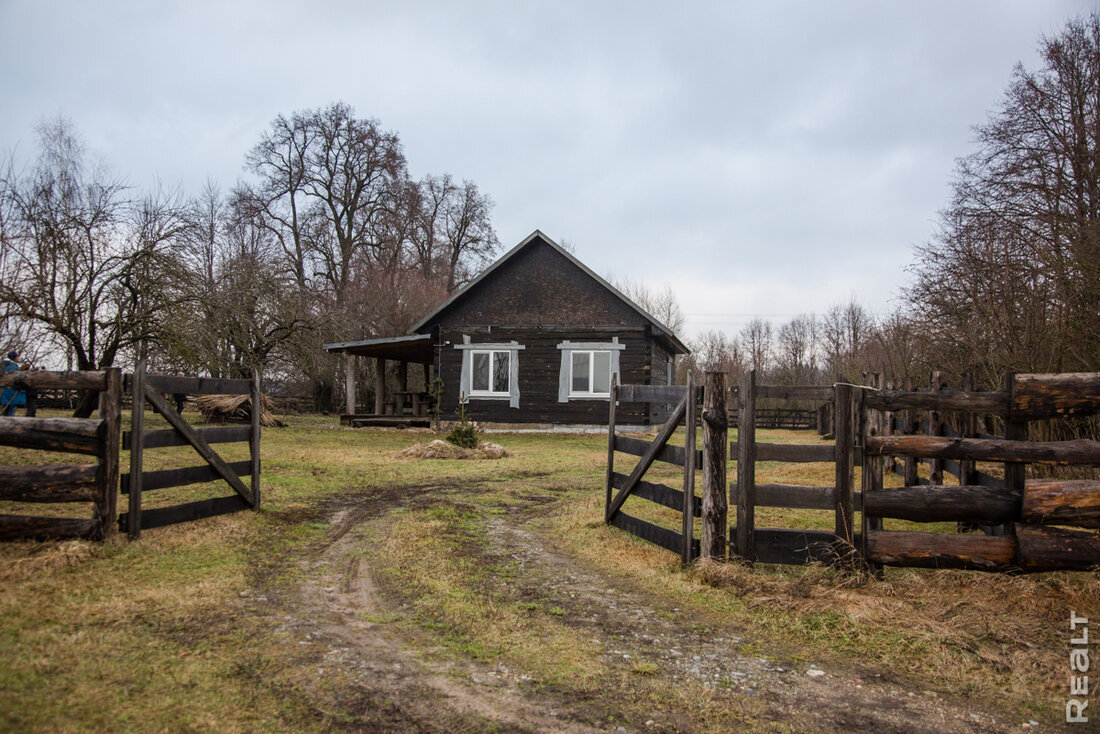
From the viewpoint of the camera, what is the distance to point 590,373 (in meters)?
22.8

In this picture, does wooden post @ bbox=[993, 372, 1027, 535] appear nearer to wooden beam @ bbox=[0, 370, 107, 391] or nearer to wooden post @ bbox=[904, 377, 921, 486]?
wooden post @ bbox=[904, 377, 921, 486]

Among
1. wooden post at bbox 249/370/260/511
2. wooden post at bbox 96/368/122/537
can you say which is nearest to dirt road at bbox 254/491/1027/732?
wooden post at bbox 96/368/122/537

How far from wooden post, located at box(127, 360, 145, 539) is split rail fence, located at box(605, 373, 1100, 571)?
5.03 metres

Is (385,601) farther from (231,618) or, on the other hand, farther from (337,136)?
(337,136)

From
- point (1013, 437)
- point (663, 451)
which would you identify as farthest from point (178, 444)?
point (1013, 437)

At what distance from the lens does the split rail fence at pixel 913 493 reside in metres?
5.18

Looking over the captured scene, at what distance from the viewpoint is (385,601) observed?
198 inches

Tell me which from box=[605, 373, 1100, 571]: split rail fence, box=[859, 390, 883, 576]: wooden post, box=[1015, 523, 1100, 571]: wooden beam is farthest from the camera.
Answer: box=[859, 390, 883, 576]: wooden post

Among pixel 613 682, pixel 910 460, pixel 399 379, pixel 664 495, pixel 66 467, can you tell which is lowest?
pixel 613 682

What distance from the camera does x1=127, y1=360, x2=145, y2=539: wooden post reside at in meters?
6.15

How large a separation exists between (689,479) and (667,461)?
0.38 m

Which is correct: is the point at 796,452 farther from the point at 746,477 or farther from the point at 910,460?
the point at 910,460

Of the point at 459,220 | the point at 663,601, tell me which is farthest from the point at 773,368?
the point at 663,601

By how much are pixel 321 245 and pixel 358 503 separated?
29275mm
